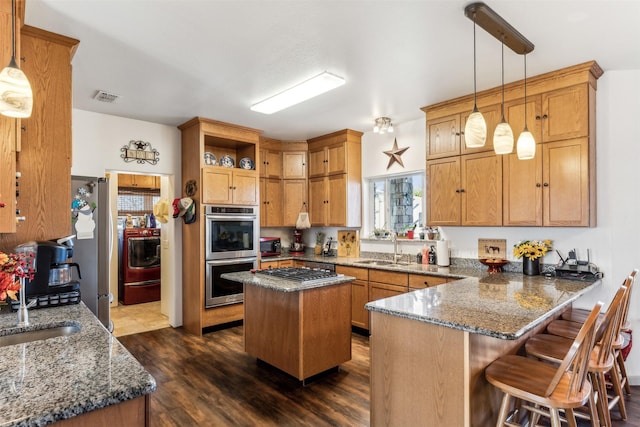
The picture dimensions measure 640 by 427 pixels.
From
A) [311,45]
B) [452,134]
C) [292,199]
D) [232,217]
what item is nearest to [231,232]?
[232,217]

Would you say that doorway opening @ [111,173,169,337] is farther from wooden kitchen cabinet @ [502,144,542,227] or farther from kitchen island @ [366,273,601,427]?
wooden kitchen cabinet @ [502,144,542,227]

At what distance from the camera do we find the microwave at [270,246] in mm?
5094

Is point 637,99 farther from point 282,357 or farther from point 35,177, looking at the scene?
point 35,177

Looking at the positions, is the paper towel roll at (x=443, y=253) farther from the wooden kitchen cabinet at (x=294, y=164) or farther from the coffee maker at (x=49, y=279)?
the coffee maker at (x=49, y=279)

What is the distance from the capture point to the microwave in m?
5.09

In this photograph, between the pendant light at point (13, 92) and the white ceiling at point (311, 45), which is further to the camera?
the white ceiling at point (311, 45)

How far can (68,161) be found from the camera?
234cm

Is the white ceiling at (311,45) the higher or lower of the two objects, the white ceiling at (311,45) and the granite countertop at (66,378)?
the higher

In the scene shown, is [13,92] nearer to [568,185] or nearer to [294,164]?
[568,185]

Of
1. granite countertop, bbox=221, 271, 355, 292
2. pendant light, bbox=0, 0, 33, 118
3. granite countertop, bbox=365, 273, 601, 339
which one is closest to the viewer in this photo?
pendant light, bbox=0, 0, 33, 118

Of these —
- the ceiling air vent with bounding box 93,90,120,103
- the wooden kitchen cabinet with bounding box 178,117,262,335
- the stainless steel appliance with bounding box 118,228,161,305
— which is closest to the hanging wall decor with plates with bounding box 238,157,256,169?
the wooden kitchen cabinet with bounding box 178,117,262,335

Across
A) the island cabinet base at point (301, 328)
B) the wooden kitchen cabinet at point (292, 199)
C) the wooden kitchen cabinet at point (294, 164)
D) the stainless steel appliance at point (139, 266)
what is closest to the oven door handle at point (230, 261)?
the wooden kitchen cabinet at point (292, 199)

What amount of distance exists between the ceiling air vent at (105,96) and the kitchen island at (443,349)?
123 inches

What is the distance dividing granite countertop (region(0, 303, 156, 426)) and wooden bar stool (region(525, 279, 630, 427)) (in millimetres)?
2101
